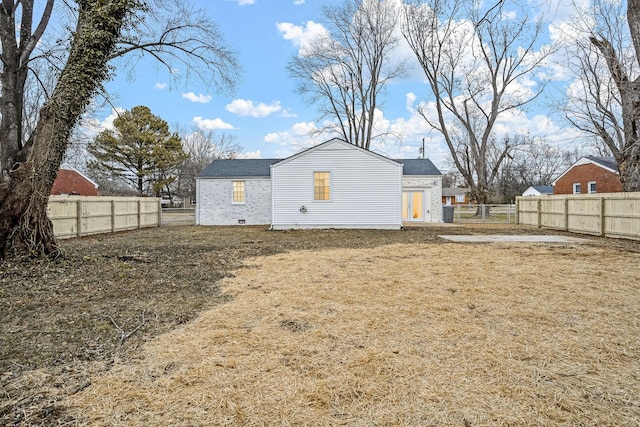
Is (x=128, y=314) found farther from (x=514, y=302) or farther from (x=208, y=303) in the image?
(x=514, y=302)

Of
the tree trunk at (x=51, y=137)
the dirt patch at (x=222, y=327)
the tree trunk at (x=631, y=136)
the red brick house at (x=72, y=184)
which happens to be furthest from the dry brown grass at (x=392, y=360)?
the red brick house at (x=72, y=184)

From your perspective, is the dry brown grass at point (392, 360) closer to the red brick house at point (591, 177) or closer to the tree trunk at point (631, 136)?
the tree trunk at point (631, 136)

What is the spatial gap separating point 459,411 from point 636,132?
14565 millimetres

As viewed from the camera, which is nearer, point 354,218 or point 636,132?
point 636,132

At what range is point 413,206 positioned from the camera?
20641mm

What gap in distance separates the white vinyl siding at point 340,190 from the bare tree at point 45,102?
810 cm

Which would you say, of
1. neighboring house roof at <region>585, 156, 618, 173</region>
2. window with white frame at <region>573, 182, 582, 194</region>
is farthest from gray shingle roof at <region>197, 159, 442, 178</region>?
window with white frame at <region>573, 182, 582, 194</region>

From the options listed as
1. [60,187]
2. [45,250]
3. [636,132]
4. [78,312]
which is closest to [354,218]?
[636,132]

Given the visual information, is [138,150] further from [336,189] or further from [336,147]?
[336,189]

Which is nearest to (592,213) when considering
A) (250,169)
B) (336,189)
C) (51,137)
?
(336,189)

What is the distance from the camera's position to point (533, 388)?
2.27 m

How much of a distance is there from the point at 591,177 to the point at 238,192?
2536 cm

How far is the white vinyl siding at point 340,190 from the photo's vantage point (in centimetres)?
1504

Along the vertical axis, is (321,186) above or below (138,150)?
below
